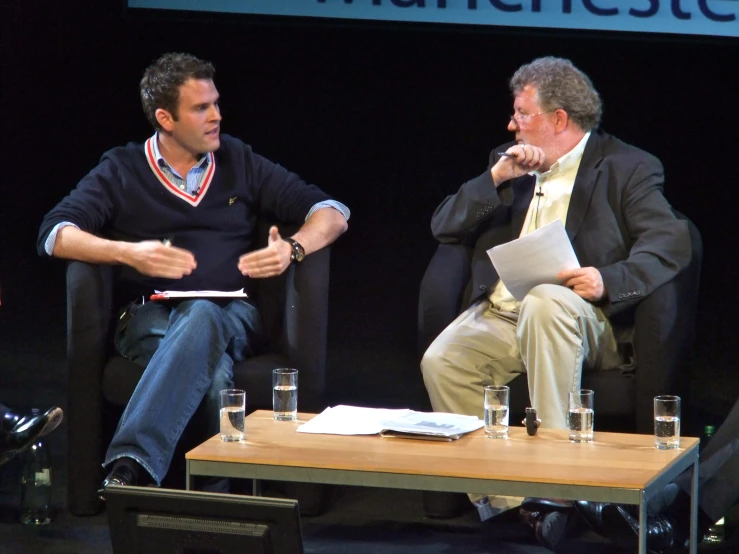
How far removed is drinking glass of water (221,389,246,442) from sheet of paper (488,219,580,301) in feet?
3.17

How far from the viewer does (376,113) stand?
4484mm

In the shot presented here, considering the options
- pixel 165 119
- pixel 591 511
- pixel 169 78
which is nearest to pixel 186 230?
pixel 165 119

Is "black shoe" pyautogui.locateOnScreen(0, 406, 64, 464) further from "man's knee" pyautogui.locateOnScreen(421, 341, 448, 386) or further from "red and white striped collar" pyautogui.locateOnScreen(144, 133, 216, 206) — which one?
"man's knee" pyautogui.locateOnScreen(421, 341, 448, 386)

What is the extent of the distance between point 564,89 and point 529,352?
3.00 feet

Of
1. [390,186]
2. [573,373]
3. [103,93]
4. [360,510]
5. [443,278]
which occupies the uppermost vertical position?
[103,93]

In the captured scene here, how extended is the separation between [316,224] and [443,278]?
0.43m

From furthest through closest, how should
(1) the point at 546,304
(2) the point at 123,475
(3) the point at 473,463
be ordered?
(1) the point at 546,304 < (2) the point at 123,475 < (3) the point at 473,463

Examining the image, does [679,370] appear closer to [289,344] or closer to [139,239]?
[289,344]

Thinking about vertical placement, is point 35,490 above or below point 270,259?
below

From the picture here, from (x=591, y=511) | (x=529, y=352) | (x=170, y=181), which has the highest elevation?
(x=170, y=181)

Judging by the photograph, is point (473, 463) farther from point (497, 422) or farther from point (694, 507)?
point (694, 507)

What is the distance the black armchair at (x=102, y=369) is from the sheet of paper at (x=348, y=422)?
0.50 meters

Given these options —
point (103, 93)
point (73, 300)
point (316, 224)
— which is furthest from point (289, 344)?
point (103, 93)

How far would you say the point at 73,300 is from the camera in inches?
131
